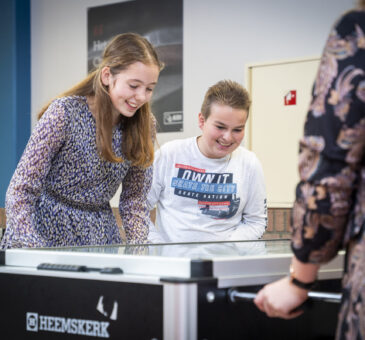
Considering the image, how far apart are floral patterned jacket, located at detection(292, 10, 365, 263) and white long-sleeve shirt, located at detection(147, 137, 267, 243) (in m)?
1.37

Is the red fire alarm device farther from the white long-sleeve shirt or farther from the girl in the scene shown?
the girl

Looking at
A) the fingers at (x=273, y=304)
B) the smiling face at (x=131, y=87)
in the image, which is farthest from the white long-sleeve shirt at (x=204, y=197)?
the fingers at (x=273, y=304)

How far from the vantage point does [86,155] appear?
68.7 inches

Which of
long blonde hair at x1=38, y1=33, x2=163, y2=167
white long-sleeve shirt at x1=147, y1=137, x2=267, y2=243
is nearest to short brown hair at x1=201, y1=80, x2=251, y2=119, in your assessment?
white long-sleeve shirt at x1=147, y1=137, x2=267, y2=243

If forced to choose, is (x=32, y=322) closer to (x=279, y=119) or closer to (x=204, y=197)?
(x=204, y=197)

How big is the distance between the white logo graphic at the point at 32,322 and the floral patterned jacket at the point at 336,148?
667mm

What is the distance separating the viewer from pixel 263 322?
123 cm

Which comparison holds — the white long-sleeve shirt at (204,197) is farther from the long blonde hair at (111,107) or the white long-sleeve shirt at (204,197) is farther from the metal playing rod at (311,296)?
the metal playing rod at (311,296)

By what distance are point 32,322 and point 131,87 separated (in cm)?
74

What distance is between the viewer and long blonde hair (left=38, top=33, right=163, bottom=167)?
1779 millimetres

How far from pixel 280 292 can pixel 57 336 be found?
1.74 feet

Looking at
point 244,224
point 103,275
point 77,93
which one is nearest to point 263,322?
point 103,275

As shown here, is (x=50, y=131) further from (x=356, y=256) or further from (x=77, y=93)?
(x=356, y=256)

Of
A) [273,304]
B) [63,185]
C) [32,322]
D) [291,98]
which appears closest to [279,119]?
[291,98]
